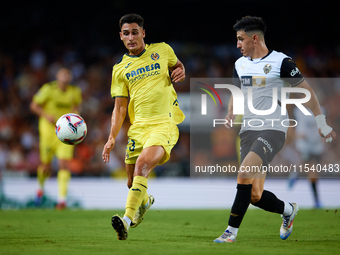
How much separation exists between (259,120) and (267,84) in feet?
1.41

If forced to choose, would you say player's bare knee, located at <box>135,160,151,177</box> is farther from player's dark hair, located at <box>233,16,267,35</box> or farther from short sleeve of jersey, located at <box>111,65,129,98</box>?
player's dark hair, located at <box>233,16,267,35</box>

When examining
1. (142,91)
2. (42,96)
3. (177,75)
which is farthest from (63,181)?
(177,75)

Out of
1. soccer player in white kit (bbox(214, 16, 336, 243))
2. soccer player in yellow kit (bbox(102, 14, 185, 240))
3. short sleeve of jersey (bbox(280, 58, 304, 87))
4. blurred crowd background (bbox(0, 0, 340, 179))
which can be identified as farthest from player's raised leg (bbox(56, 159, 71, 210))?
short sleeve of jersey (bbox(280, 58, 304, 87))

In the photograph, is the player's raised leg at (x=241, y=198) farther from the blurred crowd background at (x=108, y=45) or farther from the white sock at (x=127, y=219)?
the blurred crowd background at (x=108, y=45)

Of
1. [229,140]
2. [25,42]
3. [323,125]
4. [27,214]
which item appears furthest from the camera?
[25,42]

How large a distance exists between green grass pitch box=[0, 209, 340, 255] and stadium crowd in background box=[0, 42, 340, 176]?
3.48 meters

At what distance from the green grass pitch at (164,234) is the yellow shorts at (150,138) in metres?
0.99

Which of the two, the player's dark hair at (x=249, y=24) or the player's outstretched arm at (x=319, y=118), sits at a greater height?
the player's dark hair at (x=249, y=24)

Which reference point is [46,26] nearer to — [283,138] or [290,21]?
[290,21]

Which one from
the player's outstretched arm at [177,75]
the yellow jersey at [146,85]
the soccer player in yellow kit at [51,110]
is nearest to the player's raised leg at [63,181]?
the soccer player in yellow kit at [51,110]

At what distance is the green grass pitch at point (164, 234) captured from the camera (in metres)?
4.59

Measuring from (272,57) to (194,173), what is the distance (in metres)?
7.31

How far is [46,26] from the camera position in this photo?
17109 mm

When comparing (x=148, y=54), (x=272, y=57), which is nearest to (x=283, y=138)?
(x=272, y=57)
